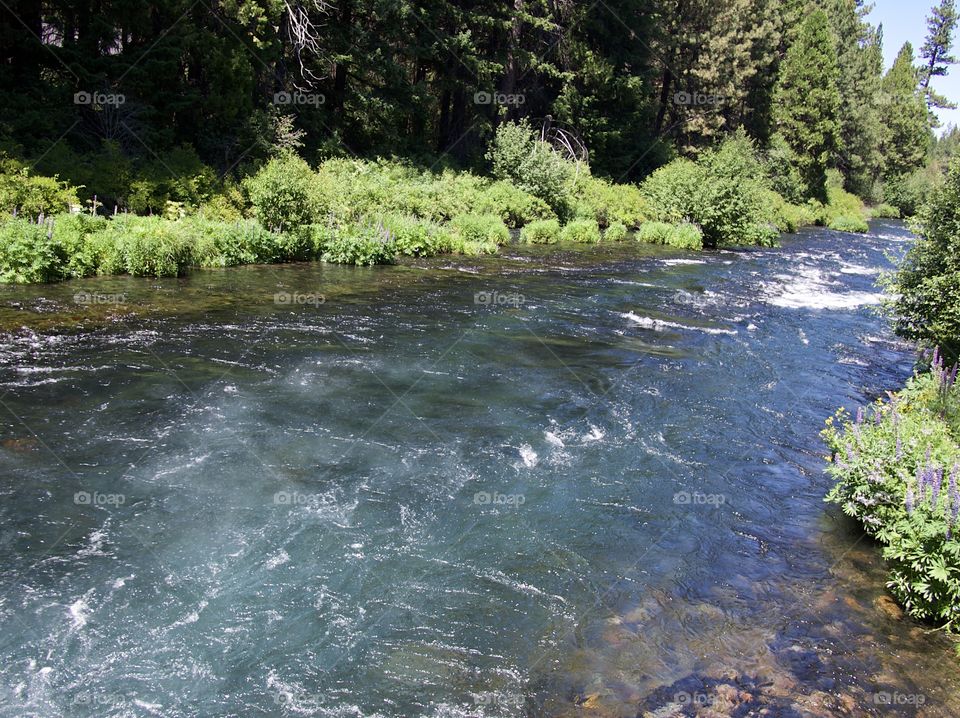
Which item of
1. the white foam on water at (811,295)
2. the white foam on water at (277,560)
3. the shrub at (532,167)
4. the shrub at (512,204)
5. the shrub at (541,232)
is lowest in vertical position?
the white foam on water at (277,560)

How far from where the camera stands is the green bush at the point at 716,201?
31.9 meters

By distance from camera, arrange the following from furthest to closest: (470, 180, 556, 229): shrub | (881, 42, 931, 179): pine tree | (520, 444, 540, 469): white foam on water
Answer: (881, 42, 931, 179): pine tree, (470, 180, 556, 229): shrub, (520, 444, 540, 469): white foam on water

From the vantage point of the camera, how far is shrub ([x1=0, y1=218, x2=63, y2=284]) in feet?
48.5

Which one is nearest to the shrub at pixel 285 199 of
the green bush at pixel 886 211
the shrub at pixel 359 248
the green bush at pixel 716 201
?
the shrub at pixel 359 248

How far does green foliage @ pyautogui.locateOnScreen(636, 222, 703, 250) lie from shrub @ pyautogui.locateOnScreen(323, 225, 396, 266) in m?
14.7

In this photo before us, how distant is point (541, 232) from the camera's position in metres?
29.1

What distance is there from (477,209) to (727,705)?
24.7 m

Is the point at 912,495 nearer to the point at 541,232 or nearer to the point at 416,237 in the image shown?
the point at 416,237

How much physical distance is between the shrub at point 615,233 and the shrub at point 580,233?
1147mm

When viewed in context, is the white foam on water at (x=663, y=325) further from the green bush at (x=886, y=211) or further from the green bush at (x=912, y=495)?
the green bush at (x=886, y=211)

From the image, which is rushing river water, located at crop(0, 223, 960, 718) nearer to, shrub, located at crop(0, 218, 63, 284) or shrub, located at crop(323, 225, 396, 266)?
shrub, located at crop(0, 218, 63, 284)

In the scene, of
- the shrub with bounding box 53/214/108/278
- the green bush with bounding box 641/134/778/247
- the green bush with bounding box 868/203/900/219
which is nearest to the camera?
the shrub with bounding box 53/214/108/278

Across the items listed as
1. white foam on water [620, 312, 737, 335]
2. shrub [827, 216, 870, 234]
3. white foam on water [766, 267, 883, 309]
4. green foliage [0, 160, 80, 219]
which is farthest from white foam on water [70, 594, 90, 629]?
shrub [827, 216, 870, 234]

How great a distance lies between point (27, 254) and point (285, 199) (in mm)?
6886
